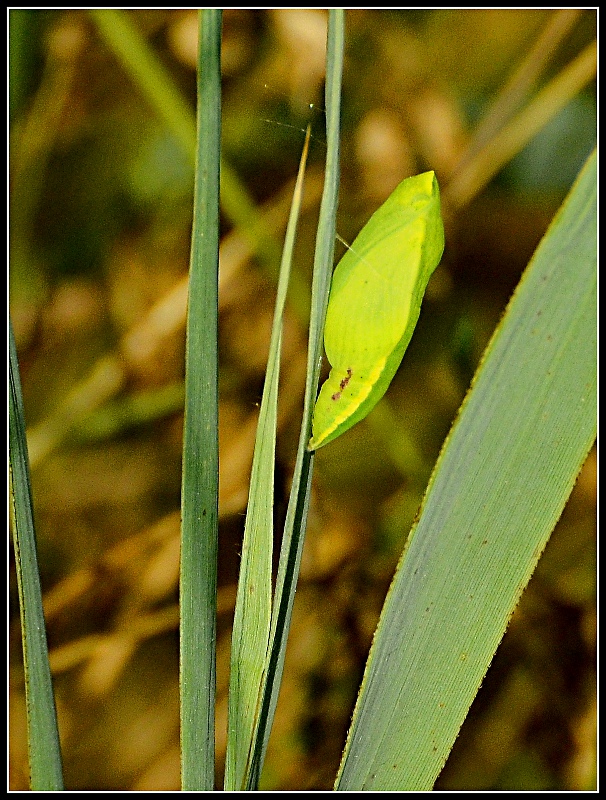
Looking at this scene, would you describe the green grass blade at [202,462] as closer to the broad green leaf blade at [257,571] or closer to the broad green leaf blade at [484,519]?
the broad green leaf blade at [257,571]

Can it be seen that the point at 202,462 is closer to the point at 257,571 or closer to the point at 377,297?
the point at 257,571

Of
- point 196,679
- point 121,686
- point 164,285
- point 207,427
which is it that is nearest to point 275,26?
point 164,285

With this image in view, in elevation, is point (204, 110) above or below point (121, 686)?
above

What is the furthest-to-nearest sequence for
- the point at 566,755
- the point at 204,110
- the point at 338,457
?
the point at 338,457
the point at 566,755
the point at 204,110

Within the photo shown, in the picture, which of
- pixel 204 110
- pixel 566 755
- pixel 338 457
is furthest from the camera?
pixel 338 457

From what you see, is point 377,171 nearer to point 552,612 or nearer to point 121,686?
point 552,612

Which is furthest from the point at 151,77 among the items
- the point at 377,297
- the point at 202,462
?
the point at 202,462

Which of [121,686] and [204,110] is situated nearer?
[204,110]

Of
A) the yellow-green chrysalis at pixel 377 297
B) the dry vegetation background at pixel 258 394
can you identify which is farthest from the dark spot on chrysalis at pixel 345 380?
the dry vegetation background at pixel 258 394

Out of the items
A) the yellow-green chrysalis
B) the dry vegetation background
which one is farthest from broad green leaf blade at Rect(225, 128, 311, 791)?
the dry vegetation background
